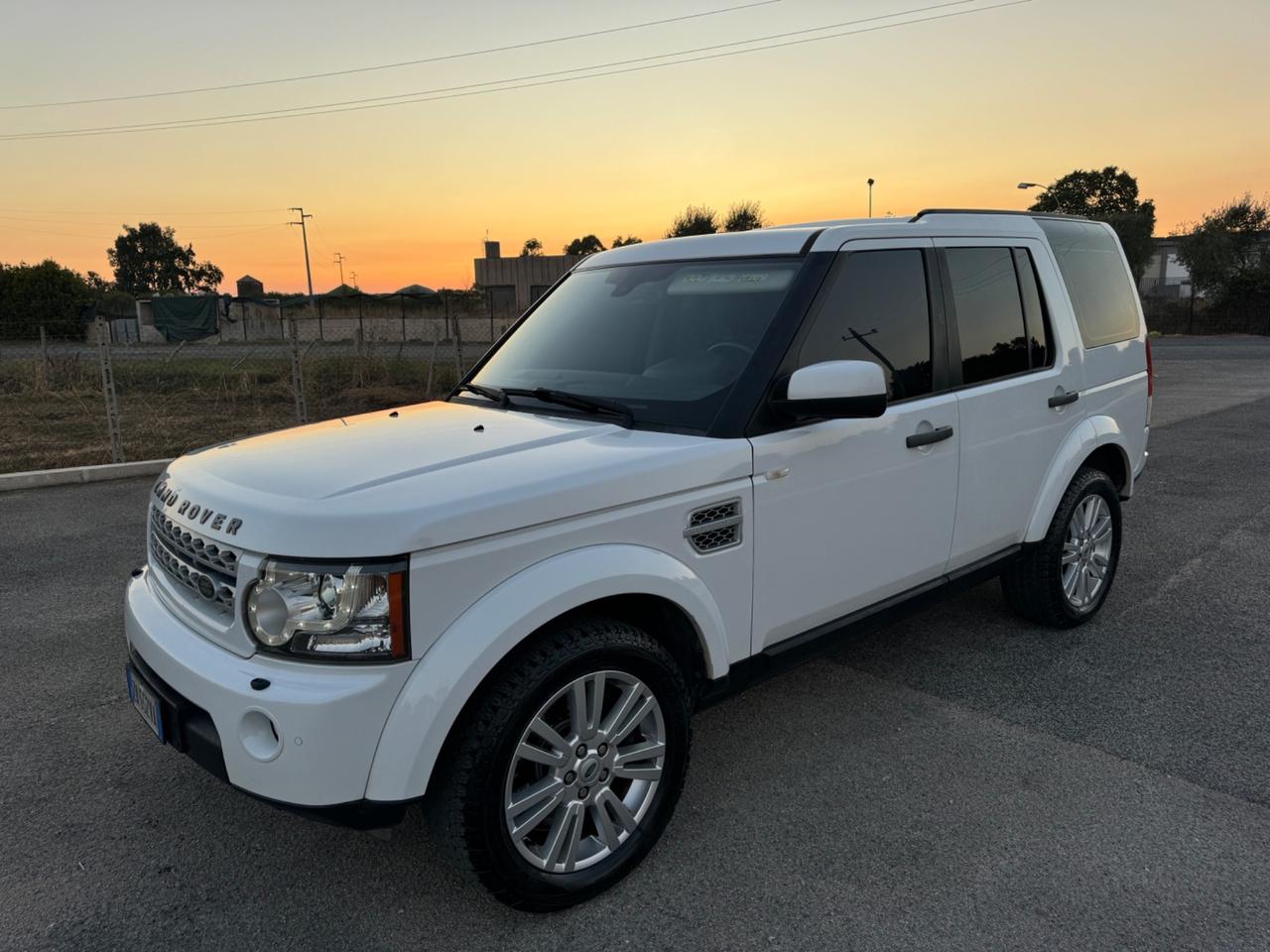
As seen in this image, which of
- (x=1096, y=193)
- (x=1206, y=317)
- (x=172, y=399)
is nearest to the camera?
(x=172, y=399)

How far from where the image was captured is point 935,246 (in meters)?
3.66

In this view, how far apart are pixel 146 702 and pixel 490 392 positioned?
166cm

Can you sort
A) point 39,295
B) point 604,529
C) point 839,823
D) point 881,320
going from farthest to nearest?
point 39,295
point 881,320
point 839,823
point 604,529

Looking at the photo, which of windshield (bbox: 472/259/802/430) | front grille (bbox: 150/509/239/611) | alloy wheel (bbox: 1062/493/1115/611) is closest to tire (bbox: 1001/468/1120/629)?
alloy wheel (bbox: 1062/493/1115/611)

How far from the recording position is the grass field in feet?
35.1

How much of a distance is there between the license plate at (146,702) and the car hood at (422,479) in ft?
1.71

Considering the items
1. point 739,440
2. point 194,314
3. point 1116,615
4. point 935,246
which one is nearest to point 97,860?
point 739,440

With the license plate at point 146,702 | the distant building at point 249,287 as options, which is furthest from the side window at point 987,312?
the distant building at point 249,287

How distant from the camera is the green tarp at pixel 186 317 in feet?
109

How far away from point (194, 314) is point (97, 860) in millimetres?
35850

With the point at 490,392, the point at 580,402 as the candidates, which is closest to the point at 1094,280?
the point at 580,402

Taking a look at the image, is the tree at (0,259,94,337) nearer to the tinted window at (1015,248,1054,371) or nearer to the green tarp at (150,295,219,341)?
the green tarp at (150,295,219,341)

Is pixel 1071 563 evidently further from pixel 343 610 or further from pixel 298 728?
pixel 298 728

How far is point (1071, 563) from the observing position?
445 cm
